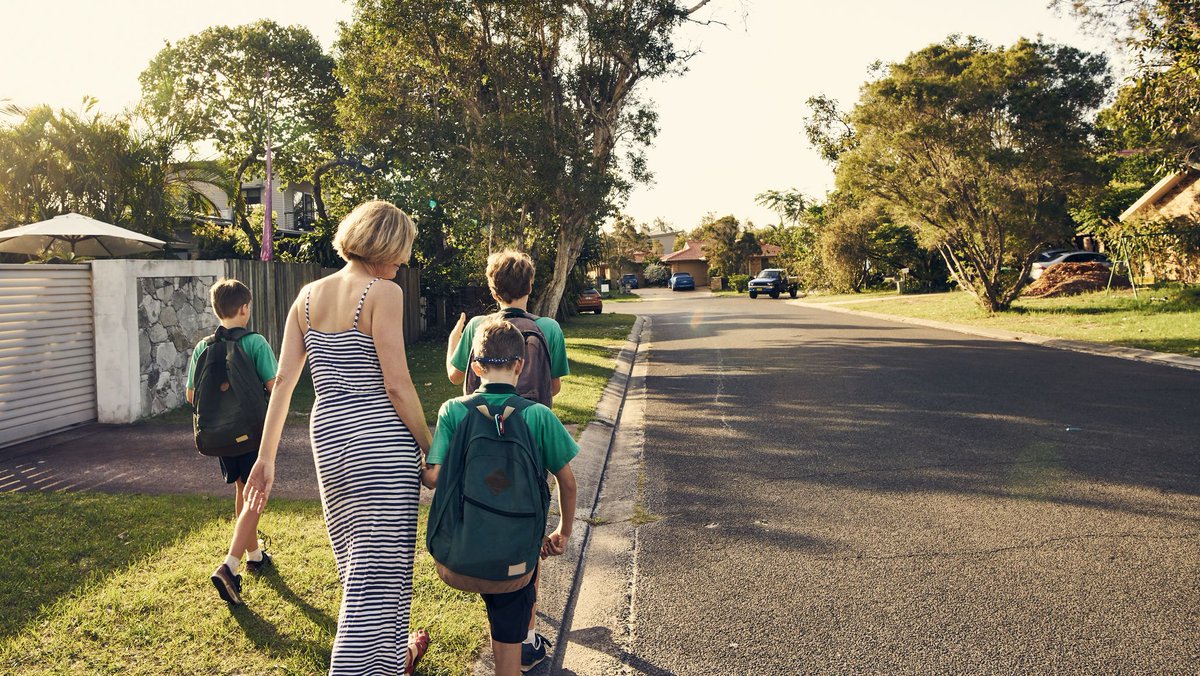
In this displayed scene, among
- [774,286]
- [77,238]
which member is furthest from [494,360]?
[774,286]

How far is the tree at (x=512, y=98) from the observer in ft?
55.2

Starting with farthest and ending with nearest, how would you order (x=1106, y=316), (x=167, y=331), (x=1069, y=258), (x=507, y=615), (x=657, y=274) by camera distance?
1. (x=657, y=274)
2. (x=1069, y=258)
3. (x=1106, y=316)
4. (x=167, y=331)
5. (x=507, y=615)

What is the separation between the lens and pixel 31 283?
27.8 ft

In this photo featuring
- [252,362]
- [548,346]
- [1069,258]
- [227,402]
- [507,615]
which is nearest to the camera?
[507,615]

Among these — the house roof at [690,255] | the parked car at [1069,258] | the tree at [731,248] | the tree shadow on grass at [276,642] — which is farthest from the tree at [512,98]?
the house roof at [690,255]

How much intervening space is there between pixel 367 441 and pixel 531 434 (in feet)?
1.82

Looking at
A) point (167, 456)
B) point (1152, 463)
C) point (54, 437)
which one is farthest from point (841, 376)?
point (54, 437)

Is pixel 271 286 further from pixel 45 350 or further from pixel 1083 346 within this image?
pixel 1083 346

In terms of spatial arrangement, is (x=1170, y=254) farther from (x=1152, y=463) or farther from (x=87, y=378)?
(x=87, y=378)

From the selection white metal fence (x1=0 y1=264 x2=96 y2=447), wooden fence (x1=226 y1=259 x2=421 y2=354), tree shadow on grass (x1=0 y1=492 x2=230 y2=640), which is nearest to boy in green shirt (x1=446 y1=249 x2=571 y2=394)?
tree shadow on grass (x1=0 y1=492 x2=230 y2=640)

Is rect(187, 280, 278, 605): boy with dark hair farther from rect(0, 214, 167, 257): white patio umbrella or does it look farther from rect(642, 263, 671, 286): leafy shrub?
rect(642, 263, 671, 286): leafy shrub

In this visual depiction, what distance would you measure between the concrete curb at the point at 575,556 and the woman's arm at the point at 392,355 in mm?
1300

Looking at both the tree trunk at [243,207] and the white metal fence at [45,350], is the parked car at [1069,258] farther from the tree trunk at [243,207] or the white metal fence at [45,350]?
the white metal fence at [45,350]

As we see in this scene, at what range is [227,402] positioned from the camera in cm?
445
